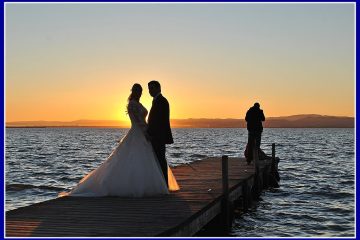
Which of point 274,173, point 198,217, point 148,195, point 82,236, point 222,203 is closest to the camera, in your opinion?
point 82,236

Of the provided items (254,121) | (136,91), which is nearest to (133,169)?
(136,91)

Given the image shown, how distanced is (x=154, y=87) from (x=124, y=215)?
10.4ft

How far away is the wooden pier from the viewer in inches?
314

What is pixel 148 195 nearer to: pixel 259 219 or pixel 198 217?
pixel 198 217

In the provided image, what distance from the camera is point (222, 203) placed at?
40.2 feet

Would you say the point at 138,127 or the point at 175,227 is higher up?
the point at 138,127

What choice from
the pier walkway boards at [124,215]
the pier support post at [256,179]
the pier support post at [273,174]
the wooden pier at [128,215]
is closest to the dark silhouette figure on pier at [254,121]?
the pier support post at [256,179]

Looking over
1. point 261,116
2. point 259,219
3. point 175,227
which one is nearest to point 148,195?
point 175,227

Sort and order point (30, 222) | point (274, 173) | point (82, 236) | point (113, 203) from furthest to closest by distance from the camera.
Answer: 1. point (274, 173)
2. point (113, 203)
3. point (30, 222)
4. point (82, 236)

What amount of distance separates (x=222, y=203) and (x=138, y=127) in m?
2.93

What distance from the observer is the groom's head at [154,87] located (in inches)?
433

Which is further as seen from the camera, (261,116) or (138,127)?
(261,116)

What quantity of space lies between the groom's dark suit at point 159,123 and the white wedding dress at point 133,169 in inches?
5.9

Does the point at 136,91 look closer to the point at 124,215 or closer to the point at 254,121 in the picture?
the point at 124,215
